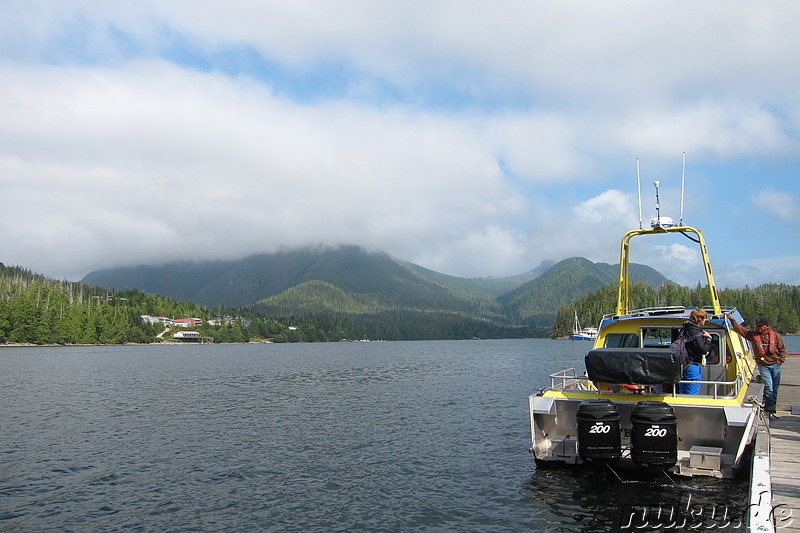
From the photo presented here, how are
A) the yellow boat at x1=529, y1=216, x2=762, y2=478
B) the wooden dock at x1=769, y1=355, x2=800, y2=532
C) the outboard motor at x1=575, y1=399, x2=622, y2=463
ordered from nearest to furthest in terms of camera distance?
1. the wooden dock at x1=769, y1=355, x2=800, y2=532
2. the yellow boat at x1=529, y1=216, x2=762, y2=478
3. the outboard motor at x1=575, y1=399, x2=622, y2=463

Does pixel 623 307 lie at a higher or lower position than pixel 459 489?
higher

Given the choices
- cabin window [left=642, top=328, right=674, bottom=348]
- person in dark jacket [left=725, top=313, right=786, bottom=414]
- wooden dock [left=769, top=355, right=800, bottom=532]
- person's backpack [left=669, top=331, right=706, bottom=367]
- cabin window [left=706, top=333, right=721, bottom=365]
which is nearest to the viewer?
wooden dock [left=769, top=355, right=800, bottom=532]

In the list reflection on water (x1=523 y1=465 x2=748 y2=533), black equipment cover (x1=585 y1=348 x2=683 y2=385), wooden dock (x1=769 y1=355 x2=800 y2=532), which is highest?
black equipment cover (x1=585 y1=348 x2=683 y2=385)

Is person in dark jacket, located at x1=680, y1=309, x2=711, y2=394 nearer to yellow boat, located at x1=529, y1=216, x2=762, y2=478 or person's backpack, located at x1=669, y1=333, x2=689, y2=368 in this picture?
person's backpack, located at x1=669, y1=333, x2=689, y2=368

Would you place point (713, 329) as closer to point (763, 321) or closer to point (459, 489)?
point (763, 321)

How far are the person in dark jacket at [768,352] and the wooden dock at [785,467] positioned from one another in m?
0.82

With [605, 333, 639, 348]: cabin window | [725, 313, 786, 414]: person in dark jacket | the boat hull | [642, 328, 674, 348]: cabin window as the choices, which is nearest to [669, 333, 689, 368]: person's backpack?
the boat hull

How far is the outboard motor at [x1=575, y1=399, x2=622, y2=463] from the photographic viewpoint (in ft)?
44.6

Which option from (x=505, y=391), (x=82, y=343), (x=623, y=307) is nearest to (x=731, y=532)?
(x=623, y=307)

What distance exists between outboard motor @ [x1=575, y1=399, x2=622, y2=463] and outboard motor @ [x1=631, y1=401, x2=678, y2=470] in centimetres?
41

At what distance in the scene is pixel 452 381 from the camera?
2007 inches

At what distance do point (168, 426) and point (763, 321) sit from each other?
26.6 metres

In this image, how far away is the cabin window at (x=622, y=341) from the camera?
18.6m

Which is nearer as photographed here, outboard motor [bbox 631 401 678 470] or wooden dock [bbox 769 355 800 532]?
wooden dock [bbox 769 355 800 532]
